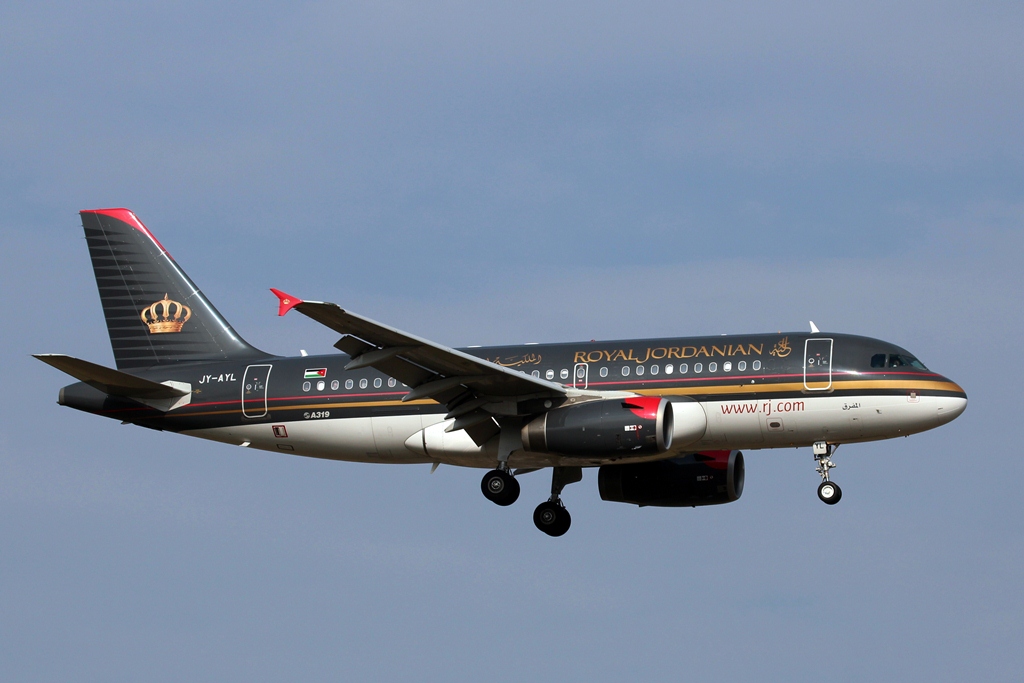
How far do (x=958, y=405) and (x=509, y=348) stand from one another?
12189 mm

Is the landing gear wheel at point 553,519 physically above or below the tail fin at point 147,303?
below

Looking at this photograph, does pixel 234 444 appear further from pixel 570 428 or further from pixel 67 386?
pixel 570 428

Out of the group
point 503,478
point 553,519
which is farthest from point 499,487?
point 553,519

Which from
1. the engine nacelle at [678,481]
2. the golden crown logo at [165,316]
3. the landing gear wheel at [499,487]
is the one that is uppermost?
the golden crown logo at [165,316]

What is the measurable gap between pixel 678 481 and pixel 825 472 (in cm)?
546

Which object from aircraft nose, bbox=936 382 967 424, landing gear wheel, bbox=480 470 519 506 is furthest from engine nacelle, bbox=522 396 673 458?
aircraft nose, bbox=936 382 967 424

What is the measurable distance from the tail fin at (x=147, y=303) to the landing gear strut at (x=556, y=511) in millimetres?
9691

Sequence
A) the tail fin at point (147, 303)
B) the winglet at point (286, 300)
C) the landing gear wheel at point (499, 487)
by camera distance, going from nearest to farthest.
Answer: the winglet at point (286, 300) → the landing gear wheel at point (499, 487) → the tail fin at point (147, 303)

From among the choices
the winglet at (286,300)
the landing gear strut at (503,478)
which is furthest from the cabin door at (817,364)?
the winglet at (286,300)

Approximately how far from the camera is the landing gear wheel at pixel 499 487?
1542 inches

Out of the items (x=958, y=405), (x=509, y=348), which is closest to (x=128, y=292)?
(x=509, y=348)

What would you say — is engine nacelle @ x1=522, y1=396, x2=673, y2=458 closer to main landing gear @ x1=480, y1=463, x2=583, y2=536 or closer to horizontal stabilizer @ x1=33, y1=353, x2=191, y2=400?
main landing gear @ x1=480, y1=463, x2=583, y2=536

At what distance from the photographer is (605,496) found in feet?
Result: 142

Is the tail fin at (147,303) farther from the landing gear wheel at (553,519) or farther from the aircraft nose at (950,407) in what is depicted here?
the aircraft nose at (950,407)
